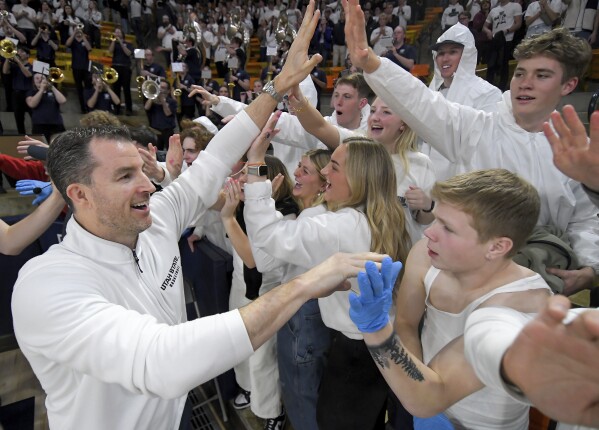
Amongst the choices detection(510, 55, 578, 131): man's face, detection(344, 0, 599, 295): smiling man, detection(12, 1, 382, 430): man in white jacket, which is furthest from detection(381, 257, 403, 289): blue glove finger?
detection(510, 55, 578, 131): man's face

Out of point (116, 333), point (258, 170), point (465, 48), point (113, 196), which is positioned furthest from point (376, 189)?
point (465, 48)

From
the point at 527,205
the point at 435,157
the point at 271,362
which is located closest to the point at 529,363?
the point at 527,205

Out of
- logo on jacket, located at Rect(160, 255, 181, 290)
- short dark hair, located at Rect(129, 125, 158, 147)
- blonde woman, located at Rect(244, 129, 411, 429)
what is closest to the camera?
logo on jacket, located at Rect(160, 255, 181, 290)

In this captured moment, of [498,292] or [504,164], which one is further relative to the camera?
[504,164]

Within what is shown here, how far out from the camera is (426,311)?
140 cm

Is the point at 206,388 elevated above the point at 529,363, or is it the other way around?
the point at 529,363

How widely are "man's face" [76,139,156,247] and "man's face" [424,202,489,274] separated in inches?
40.8

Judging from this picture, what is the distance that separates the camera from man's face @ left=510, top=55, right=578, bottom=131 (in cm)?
179

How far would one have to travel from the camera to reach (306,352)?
75.3 inches

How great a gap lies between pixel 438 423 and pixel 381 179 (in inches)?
38.9

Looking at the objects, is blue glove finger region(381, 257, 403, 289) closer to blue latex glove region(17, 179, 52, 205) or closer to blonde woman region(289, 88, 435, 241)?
blonde woman region(289, 88, 435, 241)

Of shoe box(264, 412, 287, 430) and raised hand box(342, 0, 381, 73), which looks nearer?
raised hand box(342, 0, 381, 73)

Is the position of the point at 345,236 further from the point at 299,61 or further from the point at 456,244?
the point at 299,61

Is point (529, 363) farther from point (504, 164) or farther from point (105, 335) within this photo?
point (504, 164)
